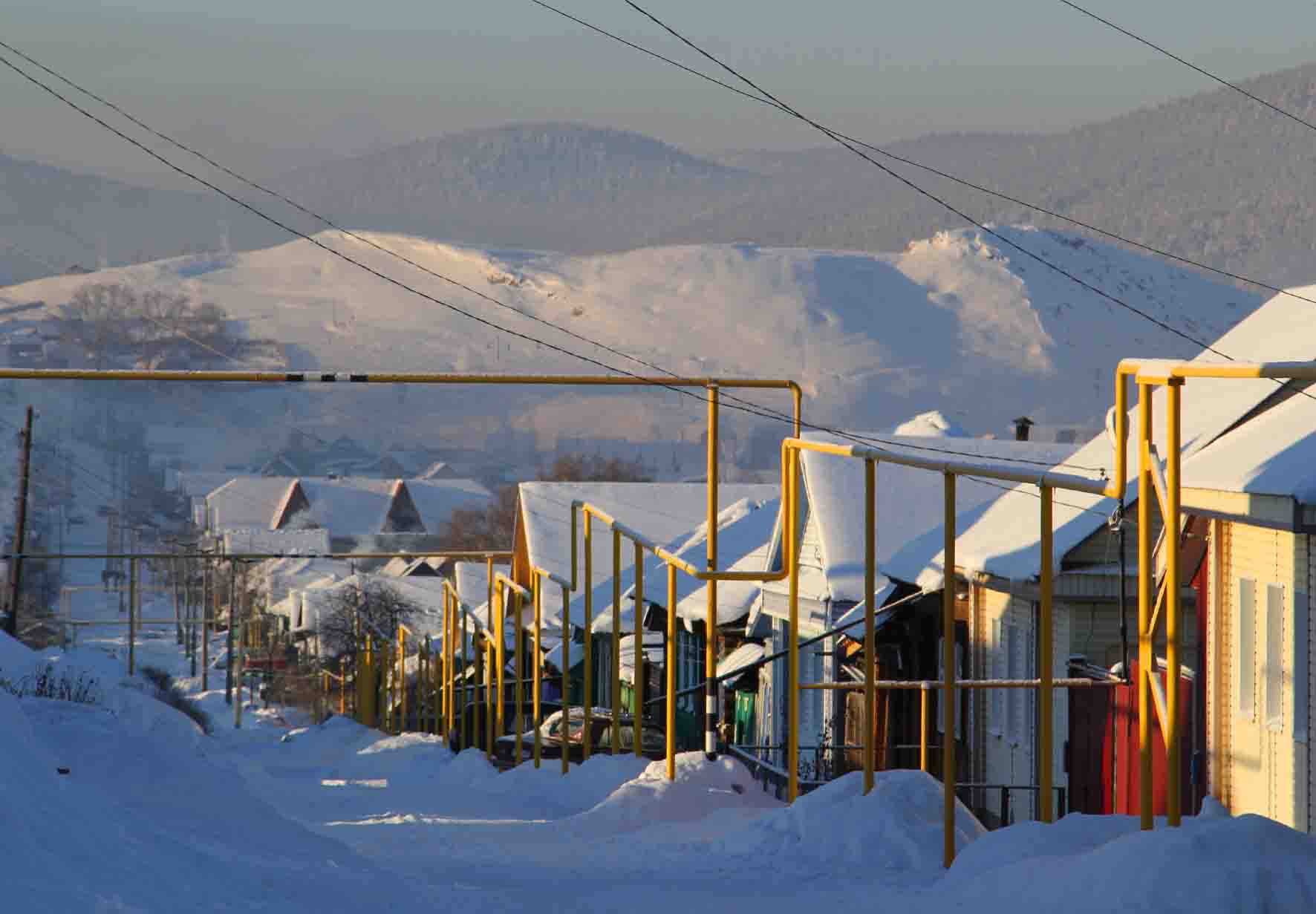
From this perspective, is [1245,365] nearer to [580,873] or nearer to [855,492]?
[580,873]

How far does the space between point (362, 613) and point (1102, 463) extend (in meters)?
54.8

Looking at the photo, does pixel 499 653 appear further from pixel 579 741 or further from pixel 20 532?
pixel 20 532

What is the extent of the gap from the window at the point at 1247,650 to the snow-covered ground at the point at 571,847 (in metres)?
3.59

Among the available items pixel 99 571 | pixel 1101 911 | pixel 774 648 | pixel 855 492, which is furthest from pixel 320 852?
pixel 99 571

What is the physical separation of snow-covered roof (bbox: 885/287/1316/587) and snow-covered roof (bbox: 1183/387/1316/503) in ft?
2.62

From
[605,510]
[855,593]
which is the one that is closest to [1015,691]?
[855,593]

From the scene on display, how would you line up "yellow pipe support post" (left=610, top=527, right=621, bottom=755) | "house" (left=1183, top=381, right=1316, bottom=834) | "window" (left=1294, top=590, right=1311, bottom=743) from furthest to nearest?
1. "yellow pipe support post" (left=610, top=527, right=621, bottom=755)
2. "window" (left=1294, top=590, right=1311, bottom=743)
3. "house" (left=1183, top=381, right=1316, bottom=834)

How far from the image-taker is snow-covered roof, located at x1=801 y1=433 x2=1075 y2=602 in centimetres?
2708

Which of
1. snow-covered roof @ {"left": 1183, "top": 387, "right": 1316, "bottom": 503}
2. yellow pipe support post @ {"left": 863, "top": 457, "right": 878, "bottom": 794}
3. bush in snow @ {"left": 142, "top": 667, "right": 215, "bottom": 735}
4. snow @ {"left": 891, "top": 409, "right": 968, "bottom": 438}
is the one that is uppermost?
snow @ {"left": 891, "top": 409, "right": 968, "bottom": 438}

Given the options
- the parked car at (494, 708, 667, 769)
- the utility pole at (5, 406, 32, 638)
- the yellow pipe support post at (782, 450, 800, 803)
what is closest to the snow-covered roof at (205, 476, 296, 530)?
the utility pole at (5, 406, 32, 638)

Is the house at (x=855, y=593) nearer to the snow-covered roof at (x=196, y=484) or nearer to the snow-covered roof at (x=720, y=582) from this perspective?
the snow-covered roof at (x=720, y=582)

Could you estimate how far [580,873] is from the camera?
38.3 ft

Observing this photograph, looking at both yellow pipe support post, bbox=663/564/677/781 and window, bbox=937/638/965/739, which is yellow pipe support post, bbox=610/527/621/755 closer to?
yellow pipe support post, bbox=663/564/677/781

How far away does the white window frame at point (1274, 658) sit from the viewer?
14.2 metres
